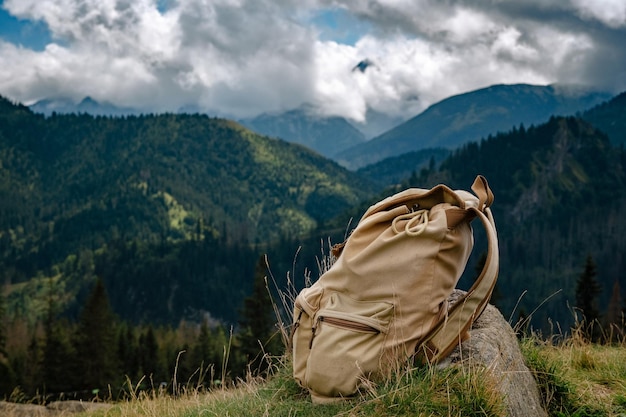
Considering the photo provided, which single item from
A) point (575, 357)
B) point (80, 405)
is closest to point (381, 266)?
point (575, 357)

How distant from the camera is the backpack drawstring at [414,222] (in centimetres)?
422

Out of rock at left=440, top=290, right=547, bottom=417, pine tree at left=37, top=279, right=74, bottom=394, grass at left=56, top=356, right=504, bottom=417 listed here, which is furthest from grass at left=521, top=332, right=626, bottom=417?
pine tree at left=37, top=279, right=74, bottom=394

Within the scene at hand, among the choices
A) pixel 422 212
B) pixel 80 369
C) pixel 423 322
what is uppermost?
pixel 422 212

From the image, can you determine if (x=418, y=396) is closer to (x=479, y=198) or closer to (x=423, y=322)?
(x=423, y=322)

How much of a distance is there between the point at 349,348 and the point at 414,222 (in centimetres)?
110

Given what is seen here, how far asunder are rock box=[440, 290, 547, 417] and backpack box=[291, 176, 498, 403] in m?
0.15

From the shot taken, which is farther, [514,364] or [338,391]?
[514,364]

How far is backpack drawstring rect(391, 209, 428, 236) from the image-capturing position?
4225mm

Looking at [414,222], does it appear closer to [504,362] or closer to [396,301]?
[396,301]

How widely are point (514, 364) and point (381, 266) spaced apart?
1.50m

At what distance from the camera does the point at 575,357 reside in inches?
248

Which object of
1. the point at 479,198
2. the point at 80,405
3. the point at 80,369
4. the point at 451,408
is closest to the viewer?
the point at 451,408

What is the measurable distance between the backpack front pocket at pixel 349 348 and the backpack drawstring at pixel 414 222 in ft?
1.91

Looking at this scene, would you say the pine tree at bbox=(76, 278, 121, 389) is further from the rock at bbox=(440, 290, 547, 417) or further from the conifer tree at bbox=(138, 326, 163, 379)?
the rock at bbox=(440, 290, 547, 417)
